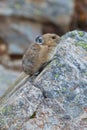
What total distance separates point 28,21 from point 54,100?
40.3 feet

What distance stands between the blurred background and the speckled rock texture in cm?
1043

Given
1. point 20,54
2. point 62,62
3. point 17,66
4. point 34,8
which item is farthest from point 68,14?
point 62,62

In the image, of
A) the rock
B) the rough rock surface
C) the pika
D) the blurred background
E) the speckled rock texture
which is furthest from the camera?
the rough rock surface

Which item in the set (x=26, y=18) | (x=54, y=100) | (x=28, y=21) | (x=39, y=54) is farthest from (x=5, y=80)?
(x=28, y=21)

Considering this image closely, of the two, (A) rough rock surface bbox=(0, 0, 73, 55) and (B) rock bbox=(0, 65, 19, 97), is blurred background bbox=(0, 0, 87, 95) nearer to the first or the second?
(A) rough rock surface bbox=(0, 0, 73, 55)

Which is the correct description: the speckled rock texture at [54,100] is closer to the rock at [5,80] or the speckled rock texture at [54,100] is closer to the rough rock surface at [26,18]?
the rock at [5,80]

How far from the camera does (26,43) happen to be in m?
15.3

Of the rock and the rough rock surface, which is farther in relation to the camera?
the rough rock surface

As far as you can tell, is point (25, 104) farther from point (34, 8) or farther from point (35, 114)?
point (34, 8)

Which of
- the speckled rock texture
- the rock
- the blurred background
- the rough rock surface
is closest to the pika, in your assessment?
the speckled rock texture

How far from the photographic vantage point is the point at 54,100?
3.79m

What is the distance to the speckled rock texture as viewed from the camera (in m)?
3.73

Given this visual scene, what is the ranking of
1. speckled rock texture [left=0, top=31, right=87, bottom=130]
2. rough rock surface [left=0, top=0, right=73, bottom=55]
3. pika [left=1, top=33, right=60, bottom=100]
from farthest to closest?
rough rock surface [left=0, top=0, right=73, bottom=55] < pika [left=1, top=33, right=60, bottom=100] < speckled rock texture [left=0, top=31, right=87, bottom=130]

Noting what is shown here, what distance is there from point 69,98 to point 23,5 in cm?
1229
